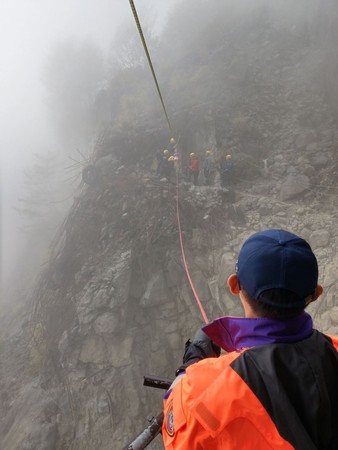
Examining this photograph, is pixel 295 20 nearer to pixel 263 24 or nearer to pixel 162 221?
pixel 263 24

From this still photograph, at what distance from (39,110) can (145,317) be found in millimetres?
34144

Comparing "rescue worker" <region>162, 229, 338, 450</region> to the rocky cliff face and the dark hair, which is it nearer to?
the dark hair

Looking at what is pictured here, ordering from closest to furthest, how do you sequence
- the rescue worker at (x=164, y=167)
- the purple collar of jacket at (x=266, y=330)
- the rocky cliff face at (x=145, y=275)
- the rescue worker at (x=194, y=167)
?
the purple collar of jacket at (x=266, y=330) → the rocky cliff face at (x=145, y=275) → the rescue worker at (x=194, y=167) → the rescue worker at (x=164, y=167)

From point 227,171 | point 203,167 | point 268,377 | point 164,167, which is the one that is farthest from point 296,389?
point 164,167

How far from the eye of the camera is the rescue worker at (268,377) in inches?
47.3

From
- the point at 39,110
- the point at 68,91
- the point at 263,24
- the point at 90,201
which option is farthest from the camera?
the point at 39,110

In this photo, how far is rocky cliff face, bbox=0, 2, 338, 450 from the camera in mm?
8531

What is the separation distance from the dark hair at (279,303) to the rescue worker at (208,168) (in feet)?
33.9

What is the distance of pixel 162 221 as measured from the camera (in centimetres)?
1080

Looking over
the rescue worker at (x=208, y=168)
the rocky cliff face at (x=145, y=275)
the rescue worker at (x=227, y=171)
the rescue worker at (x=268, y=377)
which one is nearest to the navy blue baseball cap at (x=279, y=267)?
the rescue worker at (x=268, y=377)

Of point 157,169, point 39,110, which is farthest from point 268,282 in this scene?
point 39,110

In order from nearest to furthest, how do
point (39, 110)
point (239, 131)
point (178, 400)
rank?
point (178, 400) → point (239, 131) → point (39, 110)

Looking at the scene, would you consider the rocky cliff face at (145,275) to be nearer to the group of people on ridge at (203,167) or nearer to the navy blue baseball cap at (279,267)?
the group of people on ridge at (203,167)

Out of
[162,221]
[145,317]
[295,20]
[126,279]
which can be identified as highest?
[295,20]
